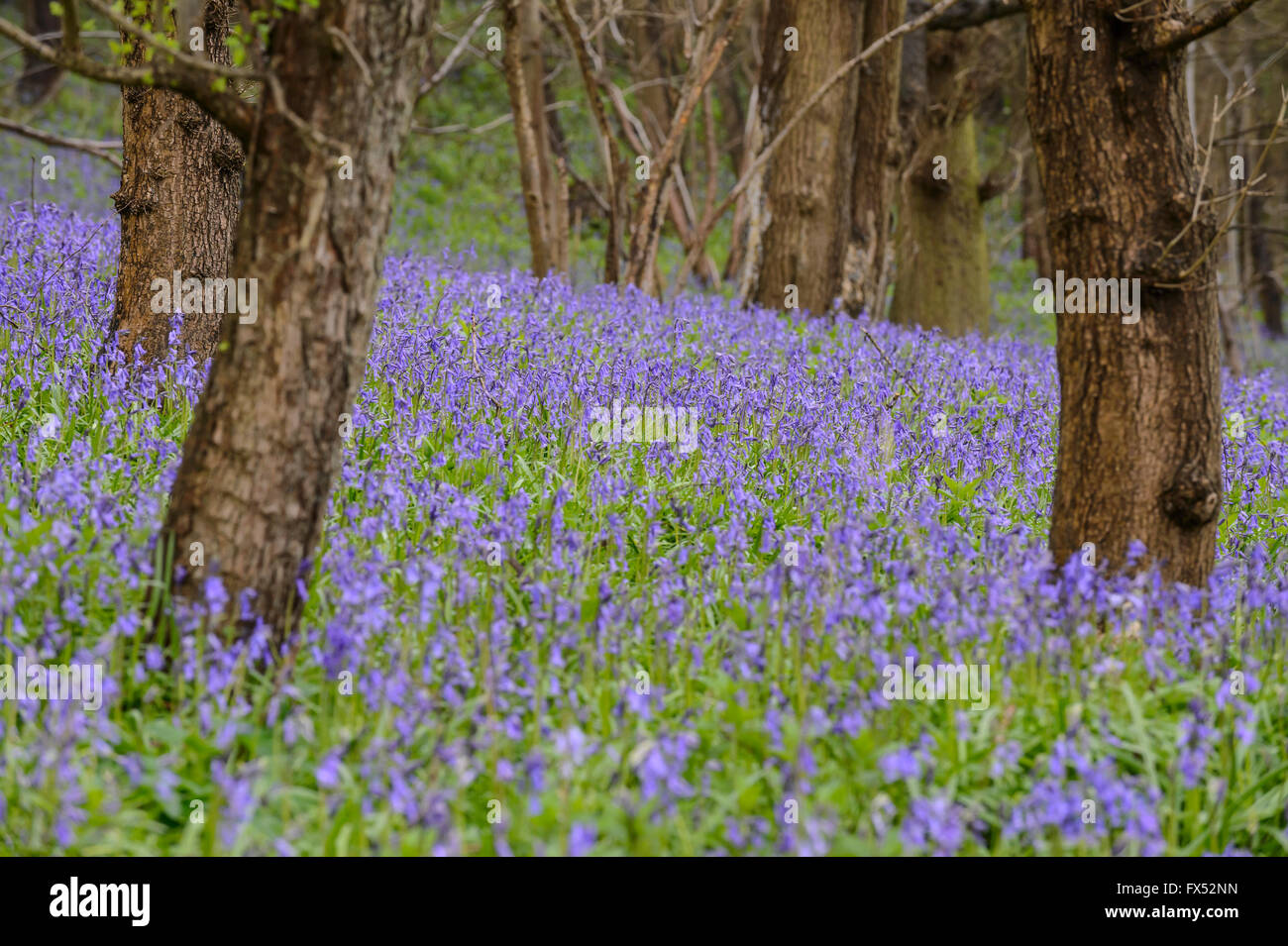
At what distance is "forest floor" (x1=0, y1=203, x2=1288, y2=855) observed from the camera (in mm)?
2918

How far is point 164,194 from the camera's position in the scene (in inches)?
220

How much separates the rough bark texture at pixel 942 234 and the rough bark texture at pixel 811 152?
222 centimetres

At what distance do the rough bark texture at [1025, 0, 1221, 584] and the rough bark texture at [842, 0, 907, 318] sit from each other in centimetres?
645

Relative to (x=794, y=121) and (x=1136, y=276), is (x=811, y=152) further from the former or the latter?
(x=1136, y=276)

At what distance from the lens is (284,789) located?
2.87m

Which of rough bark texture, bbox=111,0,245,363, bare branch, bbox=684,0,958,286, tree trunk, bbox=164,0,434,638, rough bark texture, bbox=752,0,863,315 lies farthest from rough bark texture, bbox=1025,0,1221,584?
rough bark texture, bbox=752,0,863,315

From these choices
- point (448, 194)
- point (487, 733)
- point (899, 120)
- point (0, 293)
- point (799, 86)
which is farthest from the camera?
point (448, 194)

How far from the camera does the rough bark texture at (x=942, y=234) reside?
1247 cm

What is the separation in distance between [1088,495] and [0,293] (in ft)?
18.0

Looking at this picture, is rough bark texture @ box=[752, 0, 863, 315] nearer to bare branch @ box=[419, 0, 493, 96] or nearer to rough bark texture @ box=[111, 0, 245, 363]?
bare branch @ box=[419, 0, 493, 96]

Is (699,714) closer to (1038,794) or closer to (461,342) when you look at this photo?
(1038,794)
